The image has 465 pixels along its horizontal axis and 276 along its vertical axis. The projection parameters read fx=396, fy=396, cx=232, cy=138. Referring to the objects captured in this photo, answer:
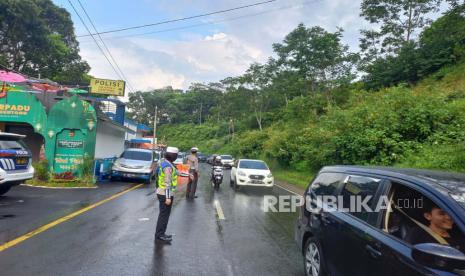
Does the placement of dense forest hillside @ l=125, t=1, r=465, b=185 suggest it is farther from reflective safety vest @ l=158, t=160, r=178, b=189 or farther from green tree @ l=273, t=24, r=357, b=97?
reflective safety vest @ l=158, t=160, r=178, b=189

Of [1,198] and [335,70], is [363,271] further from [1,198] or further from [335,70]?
[335,70]

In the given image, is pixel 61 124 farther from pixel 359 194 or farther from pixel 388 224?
pixel 388 224

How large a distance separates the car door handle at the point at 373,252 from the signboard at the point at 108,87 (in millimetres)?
33805

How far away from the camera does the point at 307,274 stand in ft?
17.0

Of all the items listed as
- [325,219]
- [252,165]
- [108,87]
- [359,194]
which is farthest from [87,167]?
[108,87]

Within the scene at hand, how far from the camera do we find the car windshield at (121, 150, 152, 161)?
802 inches

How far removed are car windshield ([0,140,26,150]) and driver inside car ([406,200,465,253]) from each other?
1086 centimetres

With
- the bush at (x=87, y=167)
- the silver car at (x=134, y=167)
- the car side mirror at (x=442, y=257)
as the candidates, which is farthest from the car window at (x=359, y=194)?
the silver car at (x=134, y=167)

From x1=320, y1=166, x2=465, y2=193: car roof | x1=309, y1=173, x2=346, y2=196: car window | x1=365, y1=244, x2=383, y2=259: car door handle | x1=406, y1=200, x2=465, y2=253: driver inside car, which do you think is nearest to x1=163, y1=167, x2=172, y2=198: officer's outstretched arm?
x1=309, y1=173, x2=346, y2=196: car window

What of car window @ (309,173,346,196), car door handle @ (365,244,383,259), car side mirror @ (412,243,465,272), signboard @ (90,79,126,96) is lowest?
car door handle @ (365,244,383,259)

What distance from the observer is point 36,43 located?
45500 mm

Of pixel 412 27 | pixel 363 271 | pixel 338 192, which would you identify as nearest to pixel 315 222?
pixel 338 192

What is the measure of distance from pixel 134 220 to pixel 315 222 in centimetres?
541

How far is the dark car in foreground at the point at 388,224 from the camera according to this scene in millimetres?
3049
